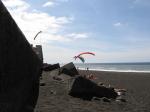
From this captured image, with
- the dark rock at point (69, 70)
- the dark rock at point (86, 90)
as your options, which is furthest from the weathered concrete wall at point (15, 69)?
the dark rock at point (69, 70)

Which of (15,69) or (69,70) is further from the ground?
(69,70)

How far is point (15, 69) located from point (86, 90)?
425 inches

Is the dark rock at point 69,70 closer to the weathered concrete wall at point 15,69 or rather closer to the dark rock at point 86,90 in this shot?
the dark rock at point 86,90

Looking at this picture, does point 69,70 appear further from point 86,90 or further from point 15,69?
point 15,69

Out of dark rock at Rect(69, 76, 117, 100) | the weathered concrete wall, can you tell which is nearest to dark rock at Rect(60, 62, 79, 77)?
dark rock at Rect(69, 76, 117, 100)

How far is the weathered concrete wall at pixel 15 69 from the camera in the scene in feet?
16.0

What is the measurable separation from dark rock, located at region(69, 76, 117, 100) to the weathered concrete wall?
31.5 feet

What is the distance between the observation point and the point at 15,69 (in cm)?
518

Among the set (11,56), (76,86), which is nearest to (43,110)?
(76,86)

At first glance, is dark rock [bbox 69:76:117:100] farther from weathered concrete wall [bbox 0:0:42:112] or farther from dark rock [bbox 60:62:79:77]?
weathered concrete wall [bbox 0:0:42:112]

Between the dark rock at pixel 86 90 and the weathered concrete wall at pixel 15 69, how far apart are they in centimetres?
961

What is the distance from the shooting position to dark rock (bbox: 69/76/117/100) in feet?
51.0

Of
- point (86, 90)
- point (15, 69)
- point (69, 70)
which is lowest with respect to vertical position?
point (86, 90)

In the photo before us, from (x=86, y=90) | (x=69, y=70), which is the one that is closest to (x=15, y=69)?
(x=86, y=90)
